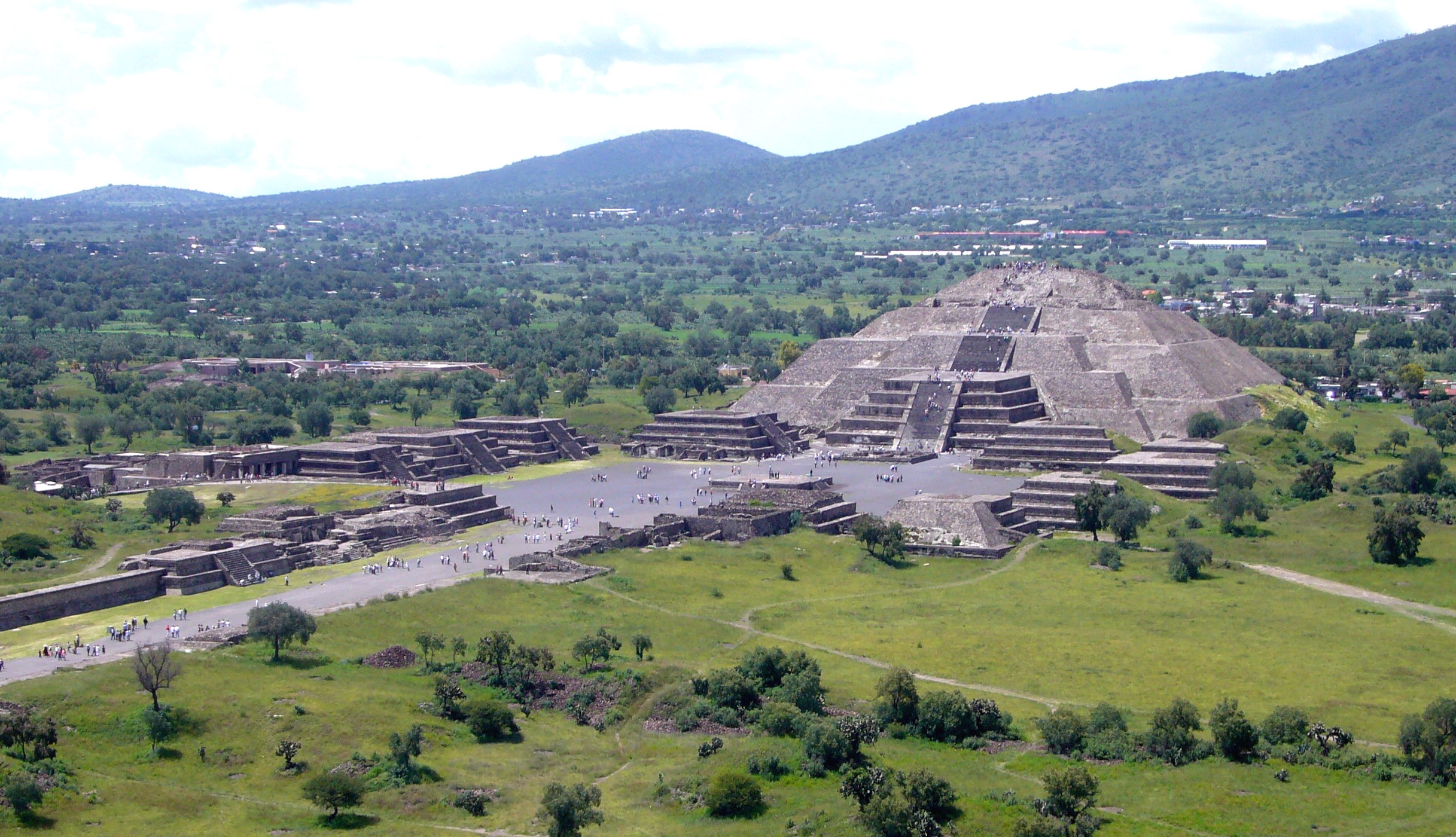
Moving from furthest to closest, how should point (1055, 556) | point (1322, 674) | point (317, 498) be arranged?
point (317, 498) < point (1055, 556) < point (1322, 674)

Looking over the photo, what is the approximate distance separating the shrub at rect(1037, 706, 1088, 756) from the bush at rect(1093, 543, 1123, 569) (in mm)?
23133

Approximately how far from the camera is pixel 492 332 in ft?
511

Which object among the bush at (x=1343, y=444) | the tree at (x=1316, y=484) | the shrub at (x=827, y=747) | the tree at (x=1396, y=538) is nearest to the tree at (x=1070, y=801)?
the shrub at (x=827, y=747)

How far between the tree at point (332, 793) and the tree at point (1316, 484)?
51.1 meters

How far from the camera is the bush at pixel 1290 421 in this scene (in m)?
91.2

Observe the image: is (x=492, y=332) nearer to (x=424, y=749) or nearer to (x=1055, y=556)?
(x=1055, y=556)

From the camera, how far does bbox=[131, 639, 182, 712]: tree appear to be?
4062cm

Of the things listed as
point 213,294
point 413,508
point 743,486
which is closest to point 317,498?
point 413,508

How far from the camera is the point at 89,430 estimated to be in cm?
8888

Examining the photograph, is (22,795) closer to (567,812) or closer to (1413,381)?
(567,812)

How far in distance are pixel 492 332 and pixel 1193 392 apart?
77.9m

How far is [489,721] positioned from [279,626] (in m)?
7.77

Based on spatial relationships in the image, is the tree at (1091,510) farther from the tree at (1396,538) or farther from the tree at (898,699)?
the tree at (898,699)

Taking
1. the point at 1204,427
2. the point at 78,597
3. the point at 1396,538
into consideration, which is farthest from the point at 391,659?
the point at 1204,427
